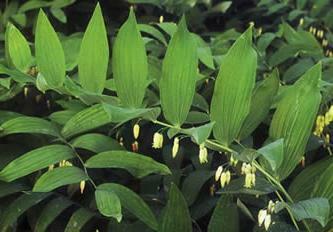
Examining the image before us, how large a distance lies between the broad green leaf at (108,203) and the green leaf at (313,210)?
0.23 meters

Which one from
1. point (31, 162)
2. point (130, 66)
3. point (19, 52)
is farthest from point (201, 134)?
point (19, 52)

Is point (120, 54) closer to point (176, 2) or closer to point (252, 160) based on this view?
point (252, 160)

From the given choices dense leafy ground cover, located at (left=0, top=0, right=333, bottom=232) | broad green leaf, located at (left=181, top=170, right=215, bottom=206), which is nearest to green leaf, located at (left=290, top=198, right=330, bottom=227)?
dense leafy ground cover, located at (left=0, top=0, right=333, bottom=232)

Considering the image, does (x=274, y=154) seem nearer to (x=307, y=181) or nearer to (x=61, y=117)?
(x=307, y=181)

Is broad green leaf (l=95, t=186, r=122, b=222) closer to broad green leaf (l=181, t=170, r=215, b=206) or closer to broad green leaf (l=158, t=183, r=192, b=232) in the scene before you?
broad green leaf (l=158, t=183, r=192, b=232)

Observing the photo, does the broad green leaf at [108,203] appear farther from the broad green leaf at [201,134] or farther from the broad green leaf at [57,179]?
the broad green leaf at [201,134]

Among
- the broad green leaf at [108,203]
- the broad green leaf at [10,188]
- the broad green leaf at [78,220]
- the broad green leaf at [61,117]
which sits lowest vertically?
the broad green leaf at [78,220]

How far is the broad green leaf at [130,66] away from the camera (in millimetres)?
859

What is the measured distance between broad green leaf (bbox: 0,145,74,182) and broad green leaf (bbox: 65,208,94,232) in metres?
0.10

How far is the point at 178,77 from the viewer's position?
2.75 ft

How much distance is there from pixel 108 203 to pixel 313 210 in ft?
0.91

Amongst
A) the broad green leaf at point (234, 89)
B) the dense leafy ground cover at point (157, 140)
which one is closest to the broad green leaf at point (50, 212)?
the dense leafy ground cover at point (157, 140)

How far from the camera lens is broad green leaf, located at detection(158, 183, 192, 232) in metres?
Answer: 0.86

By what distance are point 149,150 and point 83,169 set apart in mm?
181
